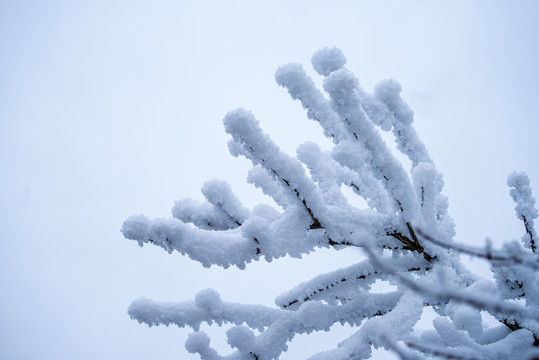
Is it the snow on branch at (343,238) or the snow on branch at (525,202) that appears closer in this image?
the snow on branch at (343,238)

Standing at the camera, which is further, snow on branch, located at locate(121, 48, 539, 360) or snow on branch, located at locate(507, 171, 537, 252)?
snow on branch, located at locate(507, 171, 537, 252)

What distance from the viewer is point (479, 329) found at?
156 centimetres

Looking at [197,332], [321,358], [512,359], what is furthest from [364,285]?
[197,332]

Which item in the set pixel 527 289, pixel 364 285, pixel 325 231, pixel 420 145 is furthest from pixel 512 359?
pixel 420 145

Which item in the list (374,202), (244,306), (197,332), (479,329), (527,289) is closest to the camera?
(479,329)

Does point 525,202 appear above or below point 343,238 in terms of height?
below

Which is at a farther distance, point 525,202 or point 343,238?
point 525,202

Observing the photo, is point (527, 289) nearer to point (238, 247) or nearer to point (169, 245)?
point (238, 247)

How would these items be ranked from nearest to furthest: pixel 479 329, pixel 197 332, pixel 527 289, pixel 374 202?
1. pixel 479 329
2. pixel 527 289
3. pixel 197 332
4. pixel 374 202

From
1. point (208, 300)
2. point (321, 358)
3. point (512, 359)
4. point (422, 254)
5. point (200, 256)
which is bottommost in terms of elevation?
point (512, 359)

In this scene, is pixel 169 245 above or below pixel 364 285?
above

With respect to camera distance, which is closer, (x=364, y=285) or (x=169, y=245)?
(x=169, y=245)

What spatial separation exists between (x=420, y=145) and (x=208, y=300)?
139 cm

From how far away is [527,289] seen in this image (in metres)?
1.67
